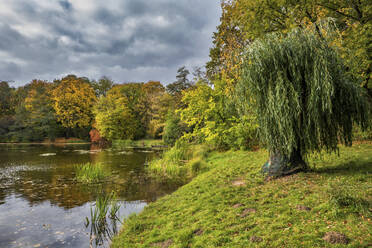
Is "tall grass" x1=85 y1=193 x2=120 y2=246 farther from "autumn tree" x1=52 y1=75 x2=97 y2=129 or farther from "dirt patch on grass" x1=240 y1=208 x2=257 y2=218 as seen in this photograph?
"autumn tree" x1=52 y1=75 x2=97 y2=129

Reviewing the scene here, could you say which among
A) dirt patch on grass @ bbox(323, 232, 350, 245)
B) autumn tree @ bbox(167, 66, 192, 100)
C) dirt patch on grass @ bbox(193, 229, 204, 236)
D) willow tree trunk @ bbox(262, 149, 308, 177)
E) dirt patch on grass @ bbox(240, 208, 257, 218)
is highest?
autumn tree @ bbox(167, 66, 192, 100)

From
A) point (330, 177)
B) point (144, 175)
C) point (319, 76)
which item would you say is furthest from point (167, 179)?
point (319, 76)

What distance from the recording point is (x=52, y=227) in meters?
6.26

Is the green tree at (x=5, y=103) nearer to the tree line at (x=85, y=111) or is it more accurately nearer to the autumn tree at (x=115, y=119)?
the tree line at (x=85, y=111)

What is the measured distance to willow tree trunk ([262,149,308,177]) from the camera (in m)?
6.79

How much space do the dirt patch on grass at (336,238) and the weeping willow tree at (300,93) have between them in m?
2.79

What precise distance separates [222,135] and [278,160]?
9.33m

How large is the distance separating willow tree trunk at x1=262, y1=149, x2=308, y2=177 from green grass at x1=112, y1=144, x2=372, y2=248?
28 cm

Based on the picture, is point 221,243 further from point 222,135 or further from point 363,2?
point 222,135

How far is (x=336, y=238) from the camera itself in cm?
313

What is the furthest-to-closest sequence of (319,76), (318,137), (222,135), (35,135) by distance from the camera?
1. (35,135)
2. (222,135)
3. (318,137)
4. (319,76)

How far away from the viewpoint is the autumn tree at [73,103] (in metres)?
44.2

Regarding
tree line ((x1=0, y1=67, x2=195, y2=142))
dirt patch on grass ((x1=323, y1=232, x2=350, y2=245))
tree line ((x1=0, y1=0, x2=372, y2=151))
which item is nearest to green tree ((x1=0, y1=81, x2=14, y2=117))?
tree line ((x1=0, y1=67, x2=195, y2=142))

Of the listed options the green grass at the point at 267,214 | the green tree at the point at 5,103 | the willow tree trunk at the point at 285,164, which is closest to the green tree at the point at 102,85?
the green tree at the point at 5,103
